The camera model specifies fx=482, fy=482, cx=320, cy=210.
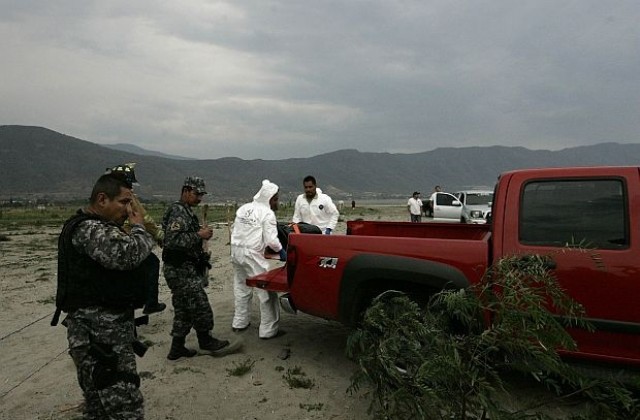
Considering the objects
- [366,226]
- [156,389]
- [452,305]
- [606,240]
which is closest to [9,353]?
[156,389]

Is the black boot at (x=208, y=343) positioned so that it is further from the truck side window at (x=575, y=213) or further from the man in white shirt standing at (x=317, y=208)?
the truck side window at (x=575, y=213)

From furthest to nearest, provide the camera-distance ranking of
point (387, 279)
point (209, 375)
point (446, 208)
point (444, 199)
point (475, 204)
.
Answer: point (444, 199)
point (446, 208)
point (475, 204)
point (209, 375)
point (387, 279)

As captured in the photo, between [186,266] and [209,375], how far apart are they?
105cm

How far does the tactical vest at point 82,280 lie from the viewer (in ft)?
8.69

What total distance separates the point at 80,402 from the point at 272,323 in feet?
6.75

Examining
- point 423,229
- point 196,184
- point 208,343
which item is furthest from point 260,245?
point 423,229

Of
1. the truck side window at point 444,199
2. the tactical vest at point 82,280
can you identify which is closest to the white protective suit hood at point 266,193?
the tactical vest at point 82,280

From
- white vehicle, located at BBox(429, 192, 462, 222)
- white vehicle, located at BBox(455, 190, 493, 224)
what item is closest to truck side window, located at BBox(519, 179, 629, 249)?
white vehicle, located at BBox(455, 190, 493, 224)

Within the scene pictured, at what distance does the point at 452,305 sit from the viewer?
7.83 ft

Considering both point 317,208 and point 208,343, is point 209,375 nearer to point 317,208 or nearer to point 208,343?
point 208,343

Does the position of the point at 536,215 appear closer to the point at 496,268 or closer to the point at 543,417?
the point at 496,268

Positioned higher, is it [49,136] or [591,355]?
[49,136]

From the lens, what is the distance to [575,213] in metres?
3.41

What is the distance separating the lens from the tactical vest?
2.65m
